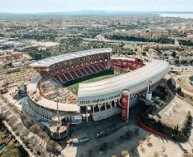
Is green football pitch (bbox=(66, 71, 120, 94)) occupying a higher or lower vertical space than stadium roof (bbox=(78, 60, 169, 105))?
lower

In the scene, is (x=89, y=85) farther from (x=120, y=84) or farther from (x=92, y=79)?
(x=92, y=79)

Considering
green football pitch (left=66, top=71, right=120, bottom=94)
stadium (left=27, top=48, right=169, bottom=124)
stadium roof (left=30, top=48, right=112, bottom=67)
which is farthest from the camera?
green football pitch (left=66, top=71, right=120, bottom=94)

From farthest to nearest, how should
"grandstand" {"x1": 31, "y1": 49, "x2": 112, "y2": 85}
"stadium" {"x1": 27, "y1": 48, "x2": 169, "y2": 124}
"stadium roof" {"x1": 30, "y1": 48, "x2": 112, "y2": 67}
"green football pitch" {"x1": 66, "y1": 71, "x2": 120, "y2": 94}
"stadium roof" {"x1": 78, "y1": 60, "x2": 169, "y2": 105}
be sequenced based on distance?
"grandstand" {"x1": 31, "y1": 49, "x2": 112, "y2": 85}, "green football pitch" {"x1": 66, "y1": 71, "x2": 120, "y2": 94}, "stadium roof" {"x1": 30, "y1": 48, "x2": 112, "y2": 67}, "stadium" {"x1": 27, "y1": 48, "x2": 169, "y2": 124}, "stadium roof" {"x1": 78, "y1": 60, "x2": 169, "y2": 105}

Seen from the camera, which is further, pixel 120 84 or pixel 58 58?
pixel 58 58

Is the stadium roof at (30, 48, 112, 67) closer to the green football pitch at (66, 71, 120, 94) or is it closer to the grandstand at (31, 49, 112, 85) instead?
the grandstand at (31, 49, 112, 85)

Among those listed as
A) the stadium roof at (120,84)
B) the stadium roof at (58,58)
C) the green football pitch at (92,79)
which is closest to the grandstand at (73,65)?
the stadium roof at (58,58)

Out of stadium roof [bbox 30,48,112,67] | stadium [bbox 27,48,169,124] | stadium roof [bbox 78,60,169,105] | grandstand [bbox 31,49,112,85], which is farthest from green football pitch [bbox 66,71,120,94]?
stadium roof [bbox 78,60,169,105]

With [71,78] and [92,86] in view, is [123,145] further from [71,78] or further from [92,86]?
[71,78]

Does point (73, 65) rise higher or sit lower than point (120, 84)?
lower

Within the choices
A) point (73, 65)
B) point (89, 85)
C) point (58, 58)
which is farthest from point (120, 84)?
point (58, 58)
